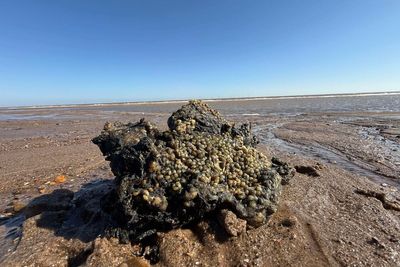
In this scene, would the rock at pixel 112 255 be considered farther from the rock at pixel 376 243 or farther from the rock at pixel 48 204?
the rock at pixel 376 243

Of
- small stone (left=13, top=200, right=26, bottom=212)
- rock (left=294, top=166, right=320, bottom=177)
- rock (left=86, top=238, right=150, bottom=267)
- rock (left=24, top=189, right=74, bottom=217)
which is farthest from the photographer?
rock (left=294, top=166, right=320, bottom=177)

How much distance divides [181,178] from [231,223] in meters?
0.88

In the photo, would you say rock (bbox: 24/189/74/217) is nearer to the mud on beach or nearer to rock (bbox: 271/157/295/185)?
the mud on beach

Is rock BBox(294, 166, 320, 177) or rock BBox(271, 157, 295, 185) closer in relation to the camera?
rock BBox(271, 157, 295, 185)

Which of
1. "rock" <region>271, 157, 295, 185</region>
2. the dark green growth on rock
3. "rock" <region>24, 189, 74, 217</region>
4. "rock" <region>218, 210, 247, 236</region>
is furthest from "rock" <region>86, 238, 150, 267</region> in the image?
"rock" <region>271, 157, 295, 185</region>

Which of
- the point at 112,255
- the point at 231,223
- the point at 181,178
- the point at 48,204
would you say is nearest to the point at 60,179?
the point at 48,204

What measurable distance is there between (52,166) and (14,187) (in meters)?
1.92

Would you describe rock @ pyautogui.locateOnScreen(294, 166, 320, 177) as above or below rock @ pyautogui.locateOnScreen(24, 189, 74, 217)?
below

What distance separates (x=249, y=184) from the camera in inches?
177

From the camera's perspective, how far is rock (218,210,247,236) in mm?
3928

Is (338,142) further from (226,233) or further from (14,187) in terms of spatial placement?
(14,187)

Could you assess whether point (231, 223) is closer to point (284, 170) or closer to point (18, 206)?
point (284, 170)

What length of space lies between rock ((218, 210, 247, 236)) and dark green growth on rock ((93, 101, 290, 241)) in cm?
9

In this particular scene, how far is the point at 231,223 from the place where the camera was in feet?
13.0
